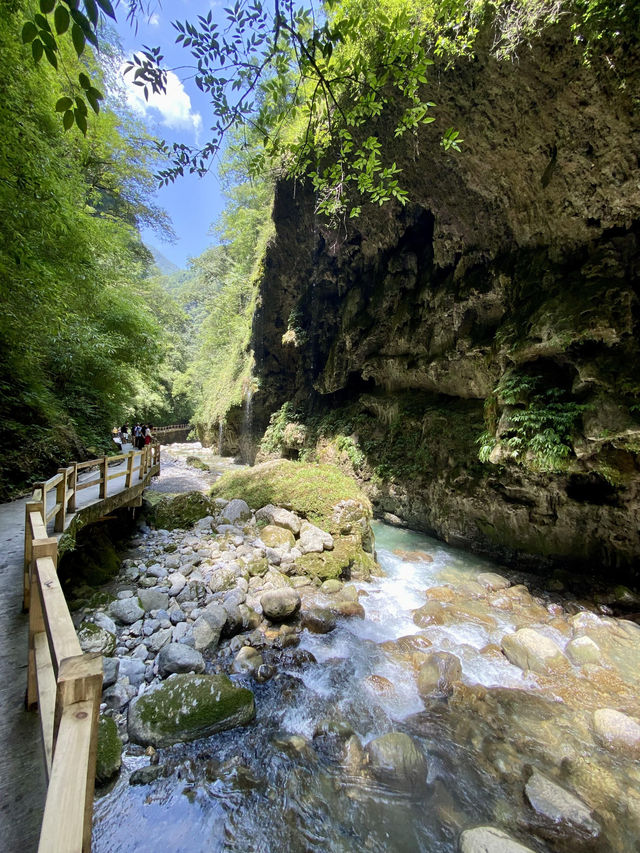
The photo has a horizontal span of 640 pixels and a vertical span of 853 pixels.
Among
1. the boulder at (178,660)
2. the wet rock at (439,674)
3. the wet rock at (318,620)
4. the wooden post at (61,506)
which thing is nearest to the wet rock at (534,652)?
the wet rock at (439,674)

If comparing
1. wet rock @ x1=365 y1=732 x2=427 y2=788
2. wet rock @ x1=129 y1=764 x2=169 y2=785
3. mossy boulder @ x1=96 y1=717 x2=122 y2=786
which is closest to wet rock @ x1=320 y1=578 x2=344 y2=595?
wet rock @ x1=365 y1=732 x2=427 y2=788

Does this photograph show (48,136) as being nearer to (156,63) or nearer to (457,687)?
(156,63)

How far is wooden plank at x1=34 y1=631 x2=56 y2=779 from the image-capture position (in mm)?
1406

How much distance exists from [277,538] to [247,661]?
305 centimetres

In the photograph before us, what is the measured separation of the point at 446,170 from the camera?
778cm

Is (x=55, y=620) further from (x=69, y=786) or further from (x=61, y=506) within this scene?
(x=61, y=506)

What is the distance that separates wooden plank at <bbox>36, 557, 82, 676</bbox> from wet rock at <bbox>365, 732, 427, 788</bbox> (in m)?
3.08

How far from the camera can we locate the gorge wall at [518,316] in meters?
5.38

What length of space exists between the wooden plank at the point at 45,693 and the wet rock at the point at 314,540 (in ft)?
16.9

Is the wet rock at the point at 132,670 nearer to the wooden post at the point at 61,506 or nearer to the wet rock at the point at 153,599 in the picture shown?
the wet rock at the point at 153,599

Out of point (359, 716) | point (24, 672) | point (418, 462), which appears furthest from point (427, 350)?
point (24, 672)

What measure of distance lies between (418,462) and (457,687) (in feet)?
20.7

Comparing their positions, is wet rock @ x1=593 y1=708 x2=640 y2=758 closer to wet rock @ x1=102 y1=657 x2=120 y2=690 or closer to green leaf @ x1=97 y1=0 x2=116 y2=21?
wet rock @ x1=102 y1=657 x2=120 y2=690

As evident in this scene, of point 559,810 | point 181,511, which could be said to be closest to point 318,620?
point 559,810
